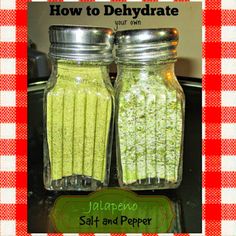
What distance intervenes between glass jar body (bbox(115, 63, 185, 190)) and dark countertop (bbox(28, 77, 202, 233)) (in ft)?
0.06

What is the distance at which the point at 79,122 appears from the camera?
0.76m

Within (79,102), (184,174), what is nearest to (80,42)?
(79,102)

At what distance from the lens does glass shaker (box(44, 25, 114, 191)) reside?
2.48 ft

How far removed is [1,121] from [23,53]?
0.36 feet

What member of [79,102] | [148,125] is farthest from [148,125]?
[79,102]

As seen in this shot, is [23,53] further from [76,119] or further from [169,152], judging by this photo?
[169,152]

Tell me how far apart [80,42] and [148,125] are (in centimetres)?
15

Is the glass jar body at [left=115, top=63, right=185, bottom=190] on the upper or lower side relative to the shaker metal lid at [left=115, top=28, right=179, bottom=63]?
lower

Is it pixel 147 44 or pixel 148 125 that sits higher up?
pixel 147 44

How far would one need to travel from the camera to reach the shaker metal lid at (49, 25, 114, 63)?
0.75 meters

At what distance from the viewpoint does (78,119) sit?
76 centimetres

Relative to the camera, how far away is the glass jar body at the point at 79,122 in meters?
0.76

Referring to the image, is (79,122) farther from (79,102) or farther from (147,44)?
(147,44)

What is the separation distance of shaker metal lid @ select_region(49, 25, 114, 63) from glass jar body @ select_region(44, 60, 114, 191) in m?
0.01
